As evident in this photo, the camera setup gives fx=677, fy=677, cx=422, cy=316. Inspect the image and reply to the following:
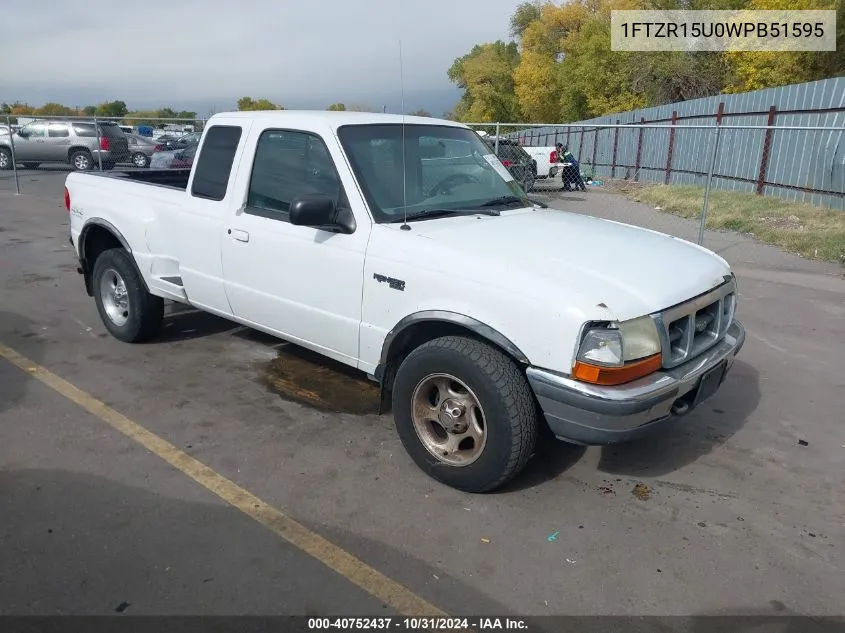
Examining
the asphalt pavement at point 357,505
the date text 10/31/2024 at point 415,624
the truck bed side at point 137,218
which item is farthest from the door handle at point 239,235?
the date text 10/31/2024 at point 415,624

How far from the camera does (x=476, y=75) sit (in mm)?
68938

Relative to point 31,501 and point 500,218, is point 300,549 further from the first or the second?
point 500,218

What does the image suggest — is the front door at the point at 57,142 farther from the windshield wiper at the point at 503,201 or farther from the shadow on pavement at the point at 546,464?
the shadow on pavement at the point at 546,464

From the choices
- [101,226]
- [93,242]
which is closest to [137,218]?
[101,226]

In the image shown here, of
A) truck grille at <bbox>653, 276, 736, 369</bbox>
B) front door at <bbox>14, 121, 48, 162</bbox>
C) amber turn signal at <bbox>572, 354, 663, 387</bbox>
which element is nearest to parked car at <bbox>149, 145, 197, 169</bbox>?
front door at <bbox>14, 121, 48, 162</bbox>

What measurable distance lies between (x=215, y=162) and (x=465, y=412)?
2658 mm

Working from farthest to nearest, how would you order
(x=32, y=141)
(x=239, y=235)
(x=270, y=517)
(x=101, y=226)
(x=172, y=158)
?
(x=32, y=141)
(x=172, y=158)
(x=101, y=226)
(x=239, y=235)
(x=270, y=517)

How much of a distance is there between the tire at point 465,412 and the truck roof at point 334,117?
165cm

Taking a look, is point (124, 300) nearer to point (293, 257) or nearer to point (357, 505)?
point (293, 257)

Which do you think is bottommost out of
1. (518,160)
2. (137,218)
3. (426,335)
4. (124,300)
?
(124,300)

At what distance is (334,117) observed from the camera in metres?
4.38

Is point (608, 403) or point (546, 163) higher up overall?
point (608, 403)

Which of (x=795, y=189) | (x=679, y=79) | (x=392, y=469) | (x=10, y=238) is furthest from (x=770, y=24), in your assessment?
(x=392, y=469)

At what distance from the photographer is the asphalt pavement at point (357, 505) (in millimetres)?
2867
